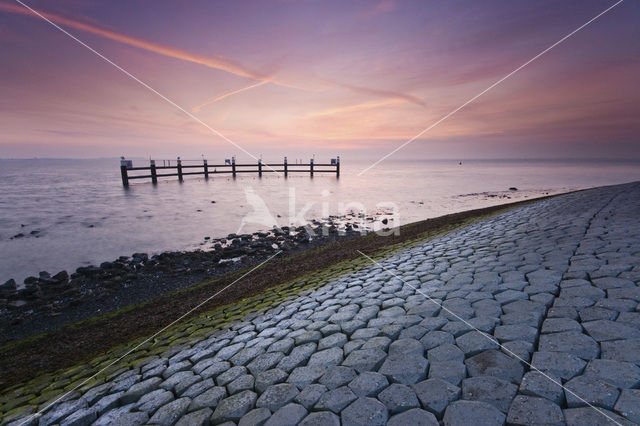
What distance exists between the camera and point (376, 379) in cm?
261

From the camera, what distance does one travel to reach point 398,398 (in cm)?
235

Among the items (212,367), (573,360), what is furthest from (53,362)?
(573,360)

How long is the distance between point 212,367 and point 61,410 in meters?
1.61

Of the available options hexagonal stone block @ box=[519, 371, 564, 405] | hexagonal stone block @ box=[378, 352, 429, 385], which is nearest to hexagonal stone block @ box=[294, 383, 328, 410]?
hexagonal stone block @ box=[378, 352, 429, 385]

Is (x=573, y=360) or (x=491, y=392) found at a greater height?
(x=573, y=360)

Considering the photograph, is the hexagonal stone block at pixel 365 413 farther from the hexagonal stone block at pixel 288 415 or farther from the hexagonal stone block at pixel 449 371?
the hexagonal stone block at pixel 449 371

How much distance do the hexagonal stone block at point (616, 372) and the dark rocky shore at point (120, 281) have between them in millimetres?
8944

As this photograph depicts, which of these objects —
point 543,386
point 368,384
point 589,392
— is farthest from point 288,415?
point 589,392

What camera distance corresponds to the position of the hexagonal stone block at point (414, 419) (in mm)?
2090

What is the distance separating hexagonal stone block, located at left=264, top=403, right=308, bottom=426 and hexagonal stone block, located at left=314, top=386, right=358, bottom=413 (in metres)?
0.13

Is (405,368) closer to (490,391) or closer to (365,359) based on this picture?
(365,359)

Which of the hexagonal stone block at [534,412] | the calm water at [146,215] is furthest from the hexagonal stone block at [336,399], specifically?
the calm water at [146,215]

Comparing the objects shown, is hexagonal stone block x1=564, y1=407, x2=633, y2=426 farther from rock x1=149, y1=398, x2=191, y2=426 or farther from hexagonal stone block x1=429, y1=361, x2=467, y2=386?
rock x1=149, y1=398, x2=191, y2=426

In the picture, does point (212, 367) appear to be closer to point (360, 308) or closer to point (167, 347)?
point (167, 347)
